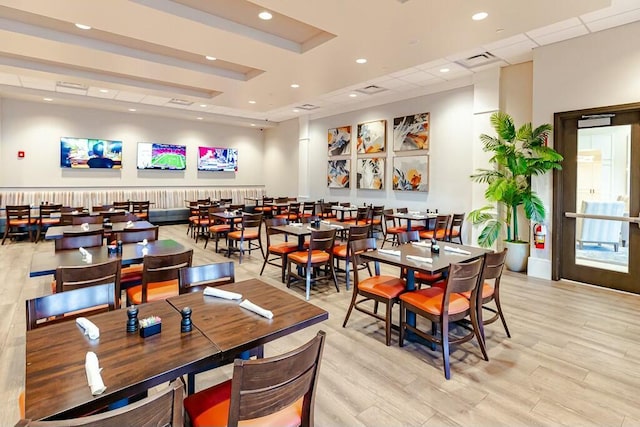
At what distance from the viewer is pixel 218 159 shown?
12.0 m

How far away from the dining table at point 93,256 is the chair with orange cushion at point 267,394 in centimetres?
194

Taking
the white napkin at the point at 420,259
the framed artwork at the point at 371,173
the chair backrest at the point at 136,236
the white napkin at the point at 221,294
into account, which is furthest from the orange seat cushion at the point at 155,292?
the framed artwork at the point at 371,173

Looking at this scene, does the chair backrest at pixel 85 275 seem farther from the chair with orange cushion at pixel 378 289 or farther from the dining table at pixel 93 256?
the chair with orange cushion at pixel 378 289

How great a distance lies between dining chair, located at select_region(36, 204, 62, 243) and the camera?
753 cm

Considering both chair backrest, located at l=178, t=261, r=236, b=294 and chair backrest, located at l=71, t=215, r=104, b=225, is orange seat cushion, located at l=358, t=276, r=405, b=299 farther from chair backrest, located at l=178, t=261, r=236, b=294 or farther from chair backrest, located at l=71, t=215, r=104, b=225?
chair backrest, located at l=71, t=215, r=104, b=225

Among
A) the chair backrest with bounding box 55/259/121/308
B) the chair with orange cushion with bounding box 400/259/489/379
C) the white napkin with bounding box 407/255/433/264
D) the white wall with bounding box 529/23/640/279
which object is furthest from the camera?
the white wall with bounding box 529/23/640/279

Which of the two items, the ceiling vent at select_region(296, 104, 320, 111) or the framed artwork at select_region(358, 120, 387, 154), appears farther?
the ceiling vent at select_region(296, 104, 320, 111)

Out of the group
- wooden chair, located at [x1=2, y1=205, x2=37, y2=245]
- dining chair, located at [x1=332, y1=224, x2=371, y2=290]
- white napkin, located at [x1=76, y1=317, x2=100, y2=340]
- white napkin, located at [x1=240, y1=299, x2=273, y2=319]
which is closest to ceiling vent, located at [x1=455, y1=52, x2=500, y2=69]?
dining chair, located at [x1=332, y1=224, x2=371, y2=290]

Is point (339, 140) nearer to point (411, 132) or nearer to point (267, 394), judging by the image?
point (411, 132)

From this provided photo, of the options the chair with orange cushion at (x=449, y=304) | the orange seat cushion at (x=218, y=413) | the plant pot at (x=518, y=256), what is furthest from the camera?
the plant pot at (x=518, y=256)

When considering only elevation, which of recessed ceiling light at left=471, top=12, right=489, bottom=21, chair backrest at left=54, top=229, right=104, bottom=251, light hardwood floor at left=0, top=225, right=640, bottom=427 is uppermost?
recessed ceiling light at left=471, top=12, right=489, bottom=21

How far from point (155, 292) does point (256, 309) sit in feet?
5.08

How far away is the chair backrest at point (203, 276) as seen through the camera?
2.41m

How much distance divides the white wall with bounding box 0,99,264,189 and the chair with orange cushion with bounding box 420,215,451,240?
787 cm
